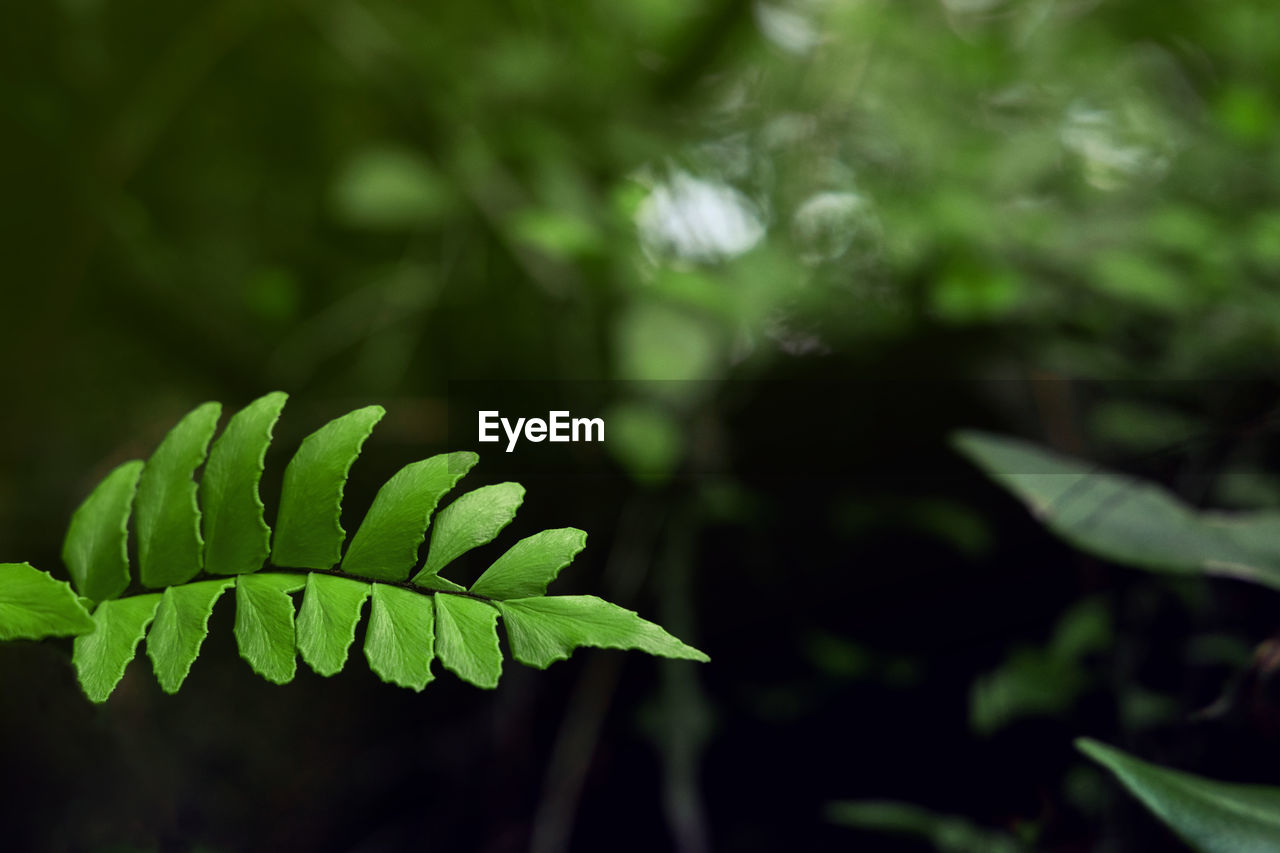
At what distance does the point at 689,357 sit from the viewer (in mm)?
755

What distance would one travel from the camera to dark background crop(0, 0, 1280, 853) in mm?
729

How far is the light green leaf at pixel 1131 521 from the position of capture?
1.72 feet

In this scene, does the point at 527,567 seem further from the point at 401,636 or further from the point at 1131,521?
the point at 1131,521

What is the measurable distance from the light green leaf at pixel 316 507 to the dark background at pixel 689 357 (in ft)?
1.01

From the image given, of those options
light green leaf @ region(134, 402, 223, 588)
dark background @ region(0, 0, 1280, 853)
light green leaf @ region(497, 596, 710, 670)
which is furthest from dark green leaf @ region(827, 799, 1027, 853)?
light green leaf @ region(134, 402, 223, 588)

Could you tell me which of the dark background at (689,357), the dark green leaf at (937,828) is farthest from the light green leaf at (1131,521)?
the dark green leaf at (937,828)

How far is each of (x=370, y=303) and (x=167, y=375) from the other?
12.3 inches

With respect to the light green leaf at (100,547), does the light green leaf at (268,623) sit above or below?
below

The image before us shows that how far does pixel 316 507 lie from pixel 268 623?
0.05 m

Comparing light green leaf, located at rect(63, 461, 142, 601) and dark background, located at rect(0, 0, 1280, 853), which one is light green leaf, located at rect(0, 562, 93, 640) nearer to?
light green leaf, located at rect(63, 461, 142, 601)

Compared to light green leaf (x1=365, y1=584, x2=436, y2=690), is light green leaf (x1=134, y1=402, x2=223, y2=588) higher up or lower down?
higher up

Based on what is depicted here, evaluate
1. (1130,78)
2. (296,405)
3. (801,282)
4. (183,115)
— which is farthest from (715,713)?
(183,115)

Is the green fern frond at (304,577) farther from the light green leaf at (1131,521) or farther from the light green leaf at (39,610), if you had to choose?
the light green leaf at (1131,521)

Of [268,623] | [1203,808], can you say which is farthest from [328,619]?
[1203,808]
